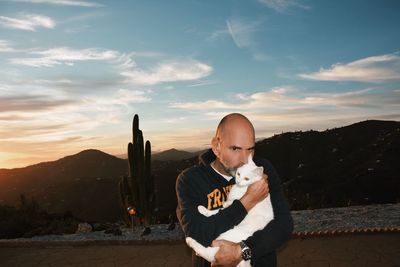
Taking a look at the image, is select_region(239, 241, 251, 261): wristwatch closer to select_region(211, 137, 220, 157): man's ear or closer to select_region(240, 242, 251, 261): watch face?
select_region(240, 242, 251, 261): watch face

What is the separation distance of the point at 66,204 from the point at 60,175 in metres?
16.4

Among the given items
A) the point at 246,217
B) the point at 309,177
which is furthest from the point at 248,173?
the point at 309,177

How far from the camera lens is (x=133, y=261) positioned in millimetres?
7750

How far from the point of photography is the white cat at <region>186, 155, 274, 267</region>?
240 cm

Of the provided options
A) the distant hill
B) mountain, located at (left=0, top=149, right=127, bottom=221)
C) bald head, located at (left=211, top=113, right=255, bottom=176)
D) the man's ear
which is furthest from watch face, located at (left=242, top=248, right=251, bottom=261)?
mountain, located at (left=0, top=149, right=127, bottom=221)

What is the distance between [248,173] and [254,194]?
0.13 meters

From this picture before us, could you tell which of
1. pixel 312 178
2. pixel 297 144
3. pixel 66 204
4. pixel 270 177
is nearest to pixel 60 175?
pixel 66 204

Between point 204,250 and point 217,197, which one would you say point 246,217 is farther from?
point 204,250

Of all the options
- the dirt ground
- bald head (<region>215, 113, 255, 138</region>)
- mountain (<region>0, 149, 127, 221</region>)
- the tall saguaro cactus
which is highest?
bald head (<region>215, 113, 255, 138</region>)

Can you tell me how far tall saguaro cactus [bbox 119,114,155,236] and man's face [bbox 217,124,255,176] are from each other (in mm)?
9488

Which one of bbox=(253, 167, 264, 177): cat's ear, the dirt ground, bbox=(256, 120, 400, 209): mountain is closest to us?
bbox=(253, 167, 264, 177): cat's ear

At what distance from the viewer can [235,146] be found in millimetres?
2439

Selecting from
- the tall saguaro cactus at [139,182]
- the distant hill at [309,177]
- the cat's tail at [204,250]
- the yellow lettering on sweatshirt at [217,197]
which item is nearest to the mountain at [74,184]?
the distant hill at [309,177]

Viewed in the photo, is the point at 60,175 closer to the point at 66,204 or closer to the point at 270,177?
the point at 66,204
